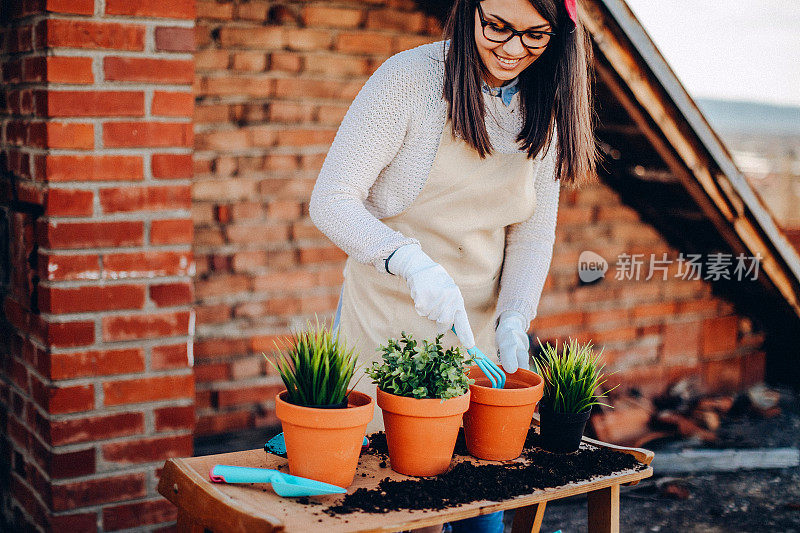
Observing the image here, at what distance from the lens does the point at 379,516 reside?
1.19 metres

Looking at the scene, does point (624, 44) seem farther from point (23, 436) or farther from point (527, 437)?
point (23, 436)

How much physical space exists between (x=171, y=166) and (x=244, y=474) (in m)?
0.98

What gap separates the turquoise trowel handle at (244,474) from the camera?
49.3 inches

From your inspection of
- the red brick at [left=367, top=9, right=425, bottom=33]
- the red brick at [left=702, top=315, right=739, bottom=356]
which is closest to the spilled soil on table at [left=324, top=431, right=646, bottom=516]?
the red brick at [left=367, top=9, right=425, bottom=33]

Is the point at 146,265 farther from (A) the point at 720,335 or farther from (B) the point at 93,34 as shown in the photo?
(A) the point at 720,335

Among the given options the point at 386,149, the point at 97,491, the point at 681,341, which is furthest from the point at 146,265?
the point at 681,341

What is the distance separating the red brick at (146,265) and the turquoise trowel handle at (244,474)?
0.84 meters

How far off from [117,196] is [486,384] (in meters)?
1.04

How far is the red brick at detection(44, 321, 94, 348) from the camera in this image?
74.6 inches

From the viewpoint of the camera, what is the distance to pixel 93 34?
6.04ft

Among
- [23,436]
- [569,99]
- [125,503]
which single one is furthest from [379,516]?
[23,436]

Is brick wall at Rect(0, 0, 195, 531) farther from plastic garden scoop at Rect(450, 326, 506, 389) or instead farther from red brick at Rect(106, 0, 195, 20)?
plastic garden scoop at Rect(450, 326, 506, 389)

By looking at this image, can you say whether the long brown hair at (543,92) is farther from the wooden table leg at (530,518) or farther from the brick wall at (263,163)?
the brick wall at (263,163)

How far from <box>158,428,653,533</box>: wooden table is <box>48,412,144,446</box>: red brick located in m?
0.70
